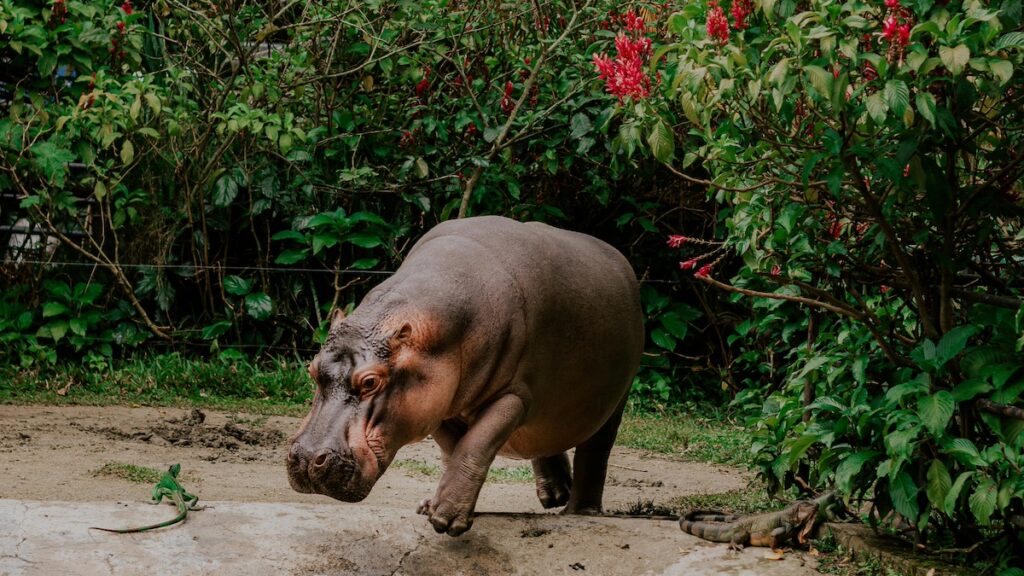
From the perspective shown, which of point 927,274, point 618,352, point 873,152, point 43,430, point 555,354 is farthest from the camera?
point 43,430

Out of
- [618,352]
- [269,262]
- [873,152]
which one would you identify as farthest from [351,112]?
[873,152]

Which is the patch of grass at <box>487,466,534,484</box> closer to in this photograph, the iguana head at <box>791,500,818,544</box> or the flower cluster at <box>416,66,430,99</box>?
the iguana head at <box>791,500,818,544</box>

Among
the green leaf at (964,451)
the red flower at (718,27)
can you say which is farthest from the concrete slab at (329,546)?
the red flower at (718,27)

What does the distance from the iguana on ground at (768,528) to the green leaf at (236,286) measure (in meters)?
5.75

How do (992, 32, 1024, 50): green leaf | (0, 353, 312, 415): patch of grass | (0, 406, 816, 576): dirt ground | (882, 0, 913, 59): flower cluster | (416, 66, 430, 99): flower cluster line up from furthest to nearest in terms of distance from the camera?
(416, 66, 430, 99): flower cluster
(0, 353, 312, 415): patch of grass
(0, 406, 816, 576): dirt ground
(882, 0, 913, 59): flower cluster
(992, 32, 1024, 50): green leaf

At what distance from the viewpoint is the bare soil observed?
18.7 feet

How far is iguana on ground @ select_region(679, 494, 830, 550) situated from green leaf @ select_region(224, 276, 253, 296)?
575 cm

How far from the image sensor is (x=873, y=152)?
371 cm

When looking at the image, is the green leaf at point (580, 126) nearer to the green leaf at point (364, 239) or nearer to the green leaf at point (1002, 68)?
the green leaf at point (364, 239)

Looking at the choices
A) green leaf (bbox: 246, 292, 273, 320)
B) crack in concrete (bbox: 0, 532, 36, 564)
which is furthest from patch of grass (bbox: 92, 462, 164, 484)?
green leaf (bbox: 246, 292, 273, 320)

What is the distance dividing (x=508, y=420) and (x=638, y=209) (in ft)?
17.5

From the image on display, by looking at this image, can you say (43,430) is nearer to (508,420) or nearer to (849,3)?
(508,420)

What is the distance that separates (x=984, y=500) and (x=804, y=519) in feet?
2.92

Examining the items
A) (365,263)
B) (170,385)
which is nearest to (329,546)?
(170,385)
